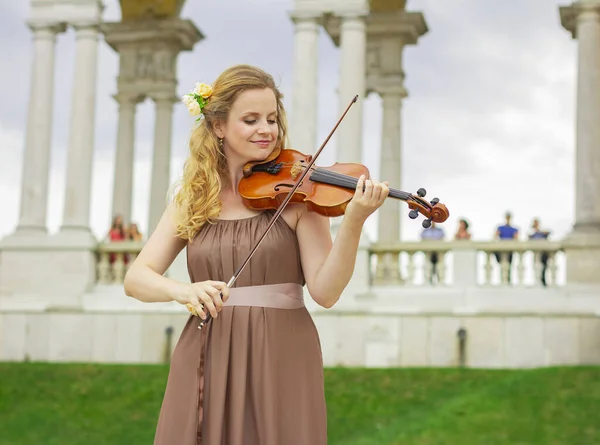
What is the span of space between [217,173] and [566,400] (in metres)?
15.8

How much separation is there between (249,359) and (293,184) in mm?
851

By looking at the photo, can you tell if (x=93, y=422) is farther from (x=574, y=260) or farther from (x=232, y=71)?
(x=232, y=71)

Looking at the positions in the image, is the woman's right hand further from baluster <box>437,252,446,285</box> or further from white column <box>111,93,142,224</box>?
white column <box>111,93,142,224</box>

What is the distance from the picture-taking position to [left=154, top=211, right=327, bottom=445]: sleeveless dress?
509 centimetres

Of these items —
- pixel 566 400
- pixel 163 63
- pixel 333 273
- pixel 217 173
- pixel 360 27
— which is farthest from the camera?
pixel 163 63

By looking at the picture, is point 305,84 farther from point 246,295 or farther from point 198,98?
point 246,295

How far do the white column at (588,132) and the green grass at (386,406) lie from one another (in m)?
6.04

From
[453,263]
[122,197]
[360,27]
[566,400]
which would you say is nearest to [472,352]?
[453,263]

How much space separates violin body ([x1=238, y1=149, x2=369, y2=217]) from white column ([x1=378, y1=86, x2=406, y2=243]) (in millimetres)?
29754

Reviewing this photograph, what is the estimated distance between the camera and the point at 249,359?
517 cm

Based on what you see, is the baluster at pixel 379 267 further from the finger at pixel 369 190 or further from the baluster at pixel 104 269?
the finger at pixel 369 190

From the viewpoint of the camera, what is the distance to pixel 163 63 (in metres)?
38.1

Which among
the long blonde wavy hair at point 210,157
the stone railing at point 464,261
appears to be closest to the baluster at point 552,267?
the stone railing at point 464,261

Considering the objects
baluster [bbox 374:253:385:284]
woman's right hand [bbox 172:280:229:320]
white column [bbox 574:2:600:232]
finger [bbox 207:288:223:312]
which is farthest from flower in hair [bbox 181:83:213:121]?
baluster [bbox 374:253:385:284]
